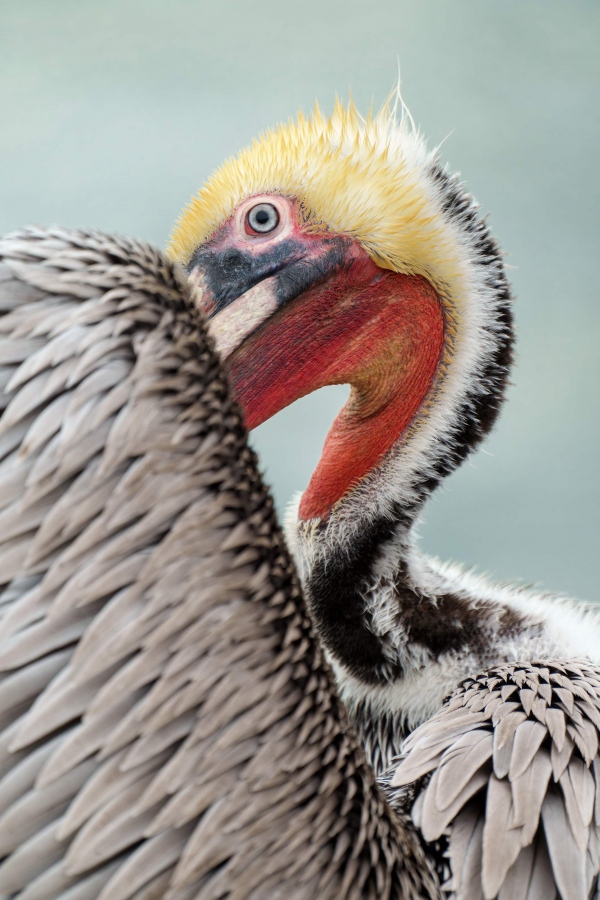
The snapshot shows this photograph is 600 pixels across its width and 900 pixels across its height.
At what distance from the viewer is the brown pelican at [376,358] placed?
1725 millimetres

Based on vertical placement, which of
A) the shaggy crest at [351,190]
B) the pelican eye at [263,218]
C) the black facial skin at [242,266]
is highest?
the shaggy crest at [351,190]

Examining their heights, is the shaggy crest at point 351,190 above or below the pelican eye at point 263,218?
above

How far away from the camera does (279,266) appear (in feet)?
5.83

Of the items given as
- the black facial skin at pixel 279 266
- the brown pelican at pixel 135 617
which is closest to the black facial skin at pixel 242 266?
the black facial skin at pixel 279 266

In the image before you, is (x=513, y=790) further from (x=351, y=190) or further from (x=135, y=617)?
(x=351, y=190)

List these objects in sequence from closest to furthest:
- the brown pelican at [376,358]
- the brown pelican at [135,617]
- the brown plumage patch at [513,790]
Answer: the brown pelican at [135,617] < the brown plumage patch at [513,790] < the brown pelican at [376,358]

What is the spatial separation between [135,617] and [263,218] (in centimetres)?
115

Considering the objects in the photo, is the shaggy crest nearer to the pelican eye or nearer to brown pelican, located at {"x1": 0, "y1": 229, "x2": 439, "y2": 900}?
the pelican eye

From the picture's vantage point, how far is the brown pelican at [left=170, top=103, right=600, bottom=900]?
1725mm

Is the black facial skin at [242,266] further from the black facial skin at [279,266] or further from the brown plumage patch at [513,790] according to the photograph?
the brown plumage patch at [513,790]

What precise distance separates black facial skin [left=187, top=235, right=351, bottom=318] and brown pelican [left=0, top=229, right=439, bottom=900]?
89 centimetres

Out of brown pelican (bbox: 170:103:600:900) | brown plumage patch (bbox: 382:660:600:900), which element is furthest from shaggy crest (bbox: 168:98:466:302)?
brown plumage patch (bbox: 382:660:600:900)

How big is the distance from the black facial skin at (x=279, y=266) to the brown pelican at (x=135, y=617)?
0.89m

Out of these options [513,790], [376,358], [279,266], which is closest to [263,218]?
[279,266]
